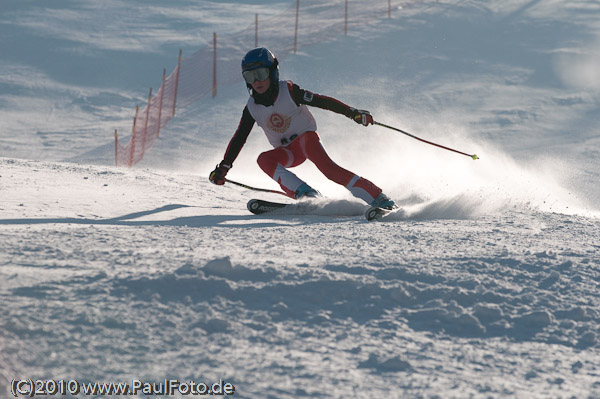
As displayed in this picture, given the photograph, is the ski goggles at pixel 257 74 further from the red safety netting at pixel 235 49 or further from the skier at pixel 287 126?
the red safety netting at pixel 235 49

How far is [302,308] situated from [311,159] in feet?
9.95

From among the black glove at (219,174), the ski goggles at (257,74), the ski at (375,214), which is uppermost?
the ski goggles at (257,74)

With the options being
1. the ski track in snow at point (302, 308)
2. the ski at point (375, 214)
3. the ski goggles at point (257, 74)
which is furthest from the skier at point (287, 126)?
the ski track in snow at point (302, 308)

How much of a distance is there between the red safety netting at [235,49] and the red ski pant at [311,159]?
898 cm

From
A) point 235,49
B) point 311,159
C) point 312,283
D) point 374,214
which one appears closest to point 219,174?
point 311,159

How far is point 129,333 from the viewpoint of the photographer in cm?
259

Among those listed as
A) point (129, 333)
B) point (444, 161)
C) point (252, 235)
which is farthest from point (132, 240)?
point (444, 161)

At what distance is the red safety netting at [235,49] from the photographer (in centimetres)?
1717

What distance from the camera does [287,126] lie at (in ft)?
19.4

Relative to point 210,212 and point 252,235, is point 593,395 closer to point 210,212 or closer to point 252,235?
point 252,235

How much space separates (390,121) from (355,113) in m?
10.1

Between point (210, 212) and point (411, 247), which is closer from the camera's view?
point (411, 247)

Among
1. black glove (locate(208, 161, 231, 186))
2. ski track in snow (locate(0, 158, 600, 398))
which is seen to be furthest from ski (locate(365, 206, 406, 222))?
black glove (locate(208, 161, 231, 186))

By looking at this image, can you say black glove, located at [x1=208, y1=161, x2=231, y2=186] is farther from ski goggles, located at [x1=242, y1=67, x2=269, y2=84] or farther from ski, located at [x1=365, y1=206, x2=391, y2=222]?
ski, located at [x1=365, y1=206, x2=391, y2=222]
